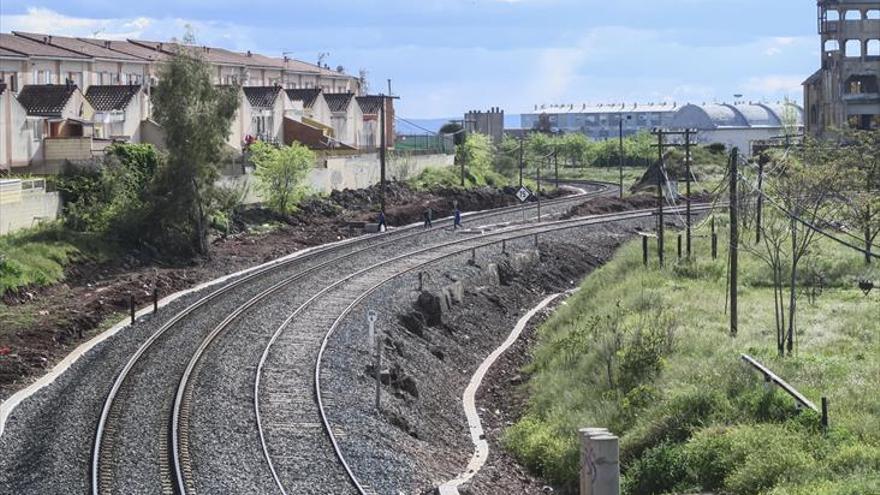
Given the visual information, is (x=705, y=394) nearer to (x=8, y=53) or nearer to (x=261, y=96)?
(x=8, y=53)

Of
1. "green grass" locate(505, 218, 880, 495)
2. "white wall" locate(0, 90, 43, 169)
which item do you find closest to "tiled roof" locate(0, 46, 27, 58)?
"white wall" locate(0, 90, 43, 169)

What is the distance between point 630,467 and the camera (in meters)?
21.1

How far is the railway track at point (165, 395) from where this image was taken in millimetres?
19469

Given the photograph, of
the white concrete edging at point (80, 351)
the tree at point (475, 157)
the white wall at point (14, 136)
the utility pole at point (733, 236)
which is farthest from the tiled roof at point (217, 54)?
the utility pole at point (733, 236)

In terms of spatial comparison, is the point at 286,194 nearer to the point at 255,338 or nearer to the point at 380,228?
the point at 380,228

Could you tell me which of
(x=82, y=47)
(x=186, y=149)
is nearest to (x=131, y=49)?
(x=82, y=47)

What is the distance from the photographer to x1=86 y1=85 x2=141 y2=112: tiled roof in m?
61.8

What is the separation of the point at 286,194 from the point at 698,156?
49821mm

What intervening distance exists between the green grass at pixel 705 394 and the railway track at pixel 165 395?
6.78 m

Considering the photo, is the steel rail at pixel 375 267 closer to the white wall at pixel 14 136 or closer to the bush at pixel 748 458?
the bush at pixel 748 458

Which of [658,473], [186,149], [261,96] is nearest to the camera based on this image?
[658,473]

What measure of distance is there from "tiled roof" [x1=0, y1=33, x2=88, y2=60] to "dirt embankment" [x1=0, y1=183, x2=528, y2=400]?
17.0 meters

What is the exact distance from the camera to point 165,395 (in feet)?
80.0

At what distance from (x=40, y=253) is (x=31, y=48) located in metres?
31.4
